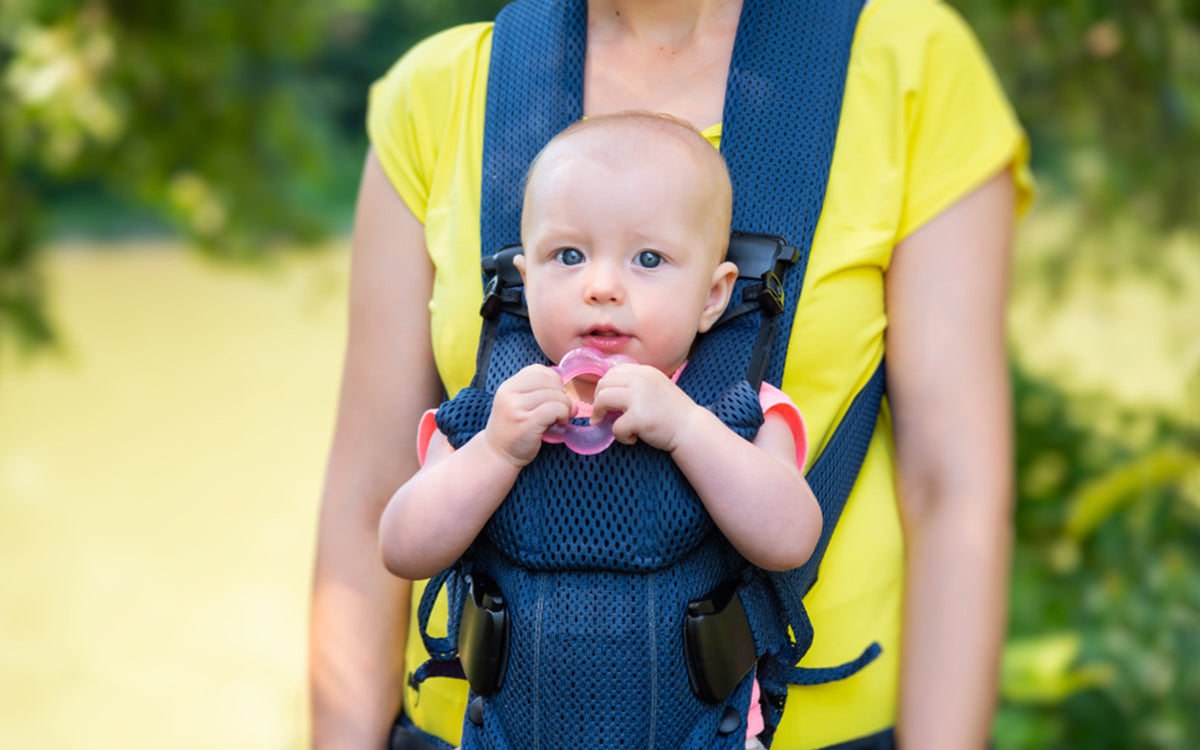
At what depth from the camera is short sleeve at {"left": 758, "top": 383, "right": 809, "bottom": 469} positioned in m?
1.47

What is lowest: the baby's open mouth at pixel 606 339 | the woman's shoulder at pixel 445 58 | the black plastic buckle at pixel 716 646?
the black plastic buckle at pixel 716 646

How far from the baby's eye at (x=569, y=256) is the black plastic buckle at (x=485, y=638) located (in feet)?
1.28

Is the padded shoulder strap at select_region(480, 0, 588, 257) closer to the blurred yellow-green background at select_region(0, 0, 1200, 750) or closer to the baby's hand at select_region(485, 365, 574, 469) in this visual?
the baby's hand at select_region(485, 365, 574, 469)

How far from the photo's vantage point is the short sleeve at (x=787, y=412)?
1473 mm

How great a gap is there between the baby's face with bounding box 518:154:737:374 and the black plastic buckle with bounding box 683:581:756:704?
0.29 metres

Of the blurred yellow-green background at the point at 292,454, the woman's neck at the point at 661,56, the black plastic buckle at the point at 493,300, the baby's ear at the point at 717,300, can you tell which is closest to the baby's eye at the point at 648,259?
the baby's ear at the point at 717,300

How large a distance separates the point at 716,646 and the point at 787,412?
28 centimetres

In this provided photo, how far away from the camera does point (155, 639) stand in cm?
574

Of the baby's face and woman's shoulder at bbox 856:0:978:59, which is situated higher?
woman's shoulder at bbox 856:0:978:59

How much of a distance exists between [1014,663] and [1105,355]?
2.97 meters

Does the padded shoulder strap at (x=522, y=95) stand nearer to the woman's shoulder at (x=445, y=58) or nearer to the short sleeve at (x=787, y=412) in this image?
the woman's shoulder at (x=445, y=58)

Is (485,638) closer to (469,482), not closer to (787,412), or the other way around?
(469,482)

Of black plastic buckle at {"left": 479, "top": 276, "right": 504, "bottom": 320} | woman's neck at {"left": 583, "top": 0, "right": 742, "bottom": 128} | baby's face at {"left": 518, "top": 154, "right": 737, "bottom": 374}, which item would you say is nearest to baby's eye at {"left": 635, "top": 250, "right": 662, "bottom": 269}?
baby's face at {"left": 518, "top": 154, "right": 737, "bottom": 374}

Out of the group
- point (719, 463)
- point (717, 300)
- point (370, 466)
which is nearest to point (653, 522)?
point (719, 463)
